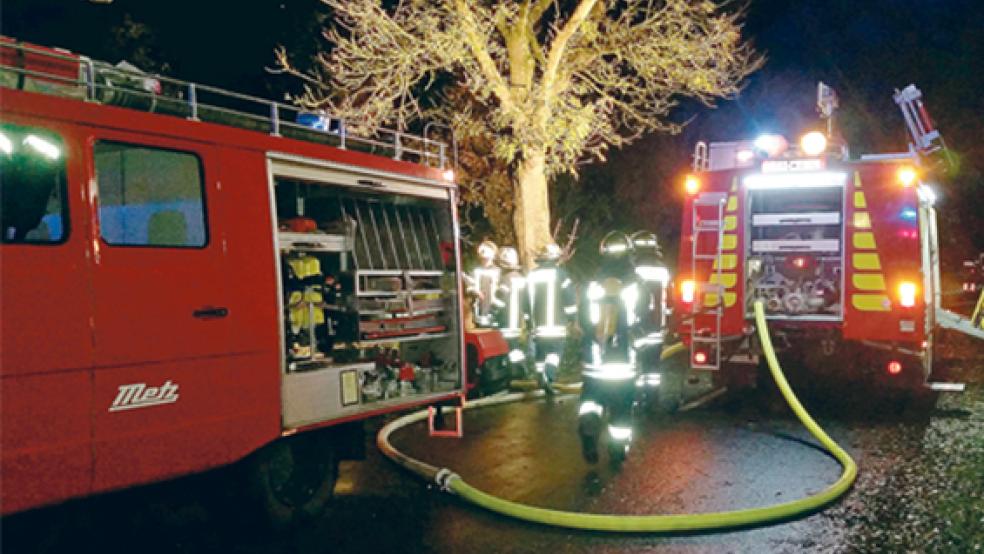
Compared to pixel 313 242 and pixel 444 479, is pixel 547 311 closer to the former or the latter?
pixel 444 479

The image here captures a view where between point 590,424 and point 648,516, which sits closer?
point 648,516

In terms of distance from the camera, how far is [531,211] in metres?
12.8

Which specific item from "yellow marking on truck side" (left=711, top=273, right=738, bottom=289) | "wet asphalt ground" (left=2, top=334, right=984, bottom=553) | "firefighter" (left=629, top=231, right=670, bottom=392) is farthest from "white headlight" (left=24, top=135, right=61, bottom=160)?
"yellow marking on truck side" (left=711, top=273, right=738, bottom=289)

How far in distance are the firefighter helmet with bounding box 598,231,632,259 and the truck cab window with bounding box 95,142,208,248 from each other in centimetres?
292

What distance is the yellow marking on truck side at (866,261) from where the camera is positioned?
851cm

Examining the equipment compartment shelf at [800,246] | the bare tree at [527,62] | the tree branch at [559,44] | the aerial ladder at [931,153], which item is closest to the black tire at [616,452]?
the equipment compartment shelf at [800,246]

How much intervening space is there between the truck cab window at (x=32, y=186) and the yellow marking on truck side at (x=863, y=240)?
724 centimetres

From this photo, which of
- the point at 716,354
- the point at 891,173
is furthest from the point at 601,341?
the point at 891,173

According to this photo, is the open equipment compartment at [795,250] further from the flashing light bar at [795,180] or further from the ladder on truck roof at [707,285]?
the ladder on truck roof at [707,285]

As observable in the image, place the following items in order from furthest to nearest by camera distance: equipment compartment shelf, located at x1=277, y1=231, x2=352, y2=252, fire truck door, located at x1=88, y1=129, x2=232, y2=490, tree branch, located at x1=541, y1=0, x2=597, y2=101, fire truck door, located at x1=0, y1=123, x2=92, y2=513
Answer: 1. tree branch, located at x1=541, y1=0, x2=597, y2=101
2. equipment compartment shelf, located at x1=277, y1=231, x2=352, y2=252
3. fire truck door, located at x1=88, y1=129, x2=232, y2=490
4. fire truck door, located at x1=0, y1=123, x2=92, y2=513

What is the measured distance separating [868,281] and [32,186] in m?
7.40

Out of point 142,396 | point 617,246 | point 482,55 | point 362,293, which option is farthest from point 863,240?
point 142,396

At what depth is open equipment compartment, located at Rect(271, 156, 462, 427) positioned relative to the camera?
5.14m

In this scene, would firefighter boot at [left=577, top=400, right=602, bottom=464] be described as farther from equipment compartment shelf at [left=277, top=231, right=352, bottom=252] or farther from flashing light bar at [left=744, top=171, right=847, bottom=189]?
flashing light bar at [left=744, top=171, right=847, bottom=189]
